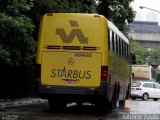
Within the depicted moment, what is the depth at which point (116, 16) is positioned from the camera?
45.5 metres

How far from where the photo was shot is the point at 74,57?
19250 mm

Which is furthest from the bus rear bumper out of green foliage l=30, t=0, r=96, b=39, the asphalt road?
green foliage l=30, t=0, r=96, b=39

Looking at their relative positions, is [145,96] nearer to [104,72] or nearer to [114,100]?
[114,100]

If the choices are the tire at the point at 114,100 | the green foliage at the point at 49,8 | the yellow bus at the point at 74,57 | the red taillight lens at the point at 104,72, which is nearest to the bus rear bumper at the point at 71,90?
the yellow bus at the point at 74,57

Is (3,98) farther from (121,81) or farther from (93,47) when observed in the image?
(93,47)

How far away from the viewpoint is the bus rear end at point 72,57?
1900cm

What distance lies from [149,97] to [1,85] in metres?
20.5

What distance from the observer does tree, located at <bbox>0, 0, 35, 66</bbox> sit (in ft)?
67.5

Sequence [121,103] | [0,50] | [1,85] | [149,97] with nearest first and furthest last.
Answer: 1. [0,50]
2. [1,85]
3. [121,103]
4. [149,97]

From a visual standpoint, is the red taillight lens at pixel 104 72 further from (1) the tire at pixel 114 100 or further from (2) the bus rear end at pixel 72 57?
(1) the tire at pixel 114 100

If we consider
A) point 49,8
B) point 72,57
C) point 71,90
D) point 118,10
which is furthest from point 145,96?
point 71,90

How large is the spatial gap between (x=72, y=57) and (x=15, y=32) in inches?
141

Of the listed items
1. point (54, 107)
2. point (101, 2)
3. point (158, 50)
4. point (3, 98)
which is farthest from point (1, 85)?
point (158, 50)

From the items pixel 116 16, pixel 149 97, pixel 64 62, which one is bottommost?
pixel 149 97
